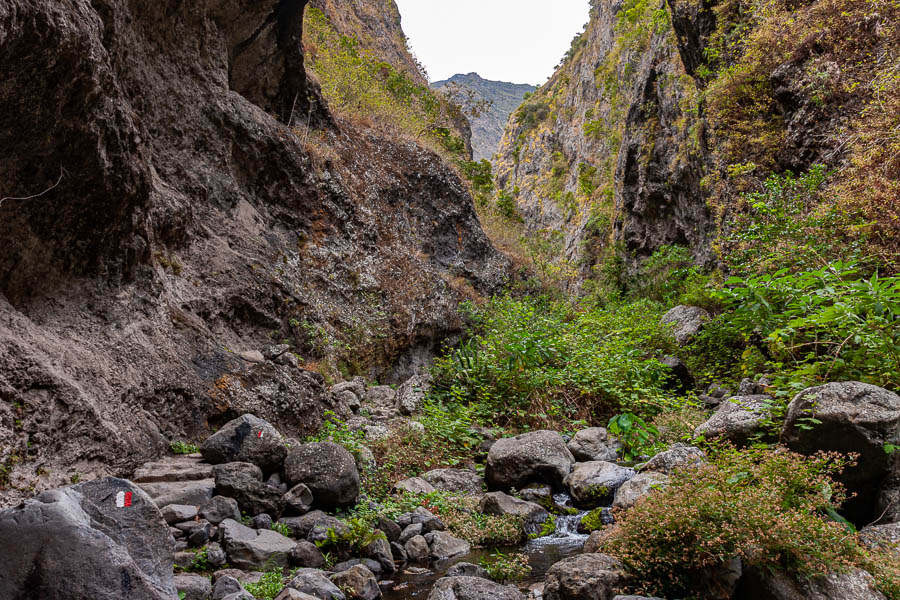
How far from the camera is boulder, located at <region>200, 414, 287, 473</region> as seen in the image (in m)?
5.25

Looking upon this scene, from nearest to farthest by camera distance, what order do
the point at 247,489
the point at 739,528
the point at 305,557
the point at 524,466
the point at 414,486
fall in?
the point at 739,528 → the point at 305,557 → the point at 247,489 → the point at 414,486 → the point at 524,466

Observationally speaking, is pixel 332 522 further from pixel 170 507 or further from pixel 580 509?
Result: pixel 580 509

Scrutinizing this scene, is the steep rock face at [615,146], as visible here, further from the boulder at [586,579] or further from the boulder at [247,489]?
the boulder at [247,489]

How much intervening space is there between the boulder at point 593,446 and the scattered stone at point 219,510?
4.98 metres

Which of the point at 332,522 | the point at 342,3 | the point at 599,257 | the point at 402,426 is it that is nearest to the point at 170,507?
the point at 332,522

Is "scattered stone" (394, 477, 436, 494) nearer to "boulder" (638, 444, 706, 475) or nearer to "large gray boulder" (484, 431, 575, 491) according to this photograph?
"large gray boulder" (484, 431, 575, 491)

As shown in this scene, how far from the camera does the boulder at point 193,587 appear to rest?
3232 millimetres

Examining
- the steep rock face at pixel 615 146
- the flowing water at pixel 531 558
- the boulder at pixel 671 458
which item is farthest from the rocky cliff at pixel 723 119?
the flowing water at pixel 531 558

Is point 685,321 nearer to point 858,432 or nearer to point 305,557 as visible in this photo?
point 858,432

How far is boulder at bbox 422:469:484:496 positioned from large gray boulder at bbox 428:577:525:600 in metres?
2.89

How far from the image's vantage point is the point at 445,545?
5.15 meters

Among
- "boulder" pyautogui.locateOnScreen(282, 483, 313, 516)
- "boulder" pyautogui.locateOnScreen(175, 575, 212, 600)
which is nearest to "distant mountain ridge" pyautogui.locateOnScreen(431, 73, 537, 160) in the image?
"boulder" pyautogui.locateOnScreen(282, 483, 313, 516)

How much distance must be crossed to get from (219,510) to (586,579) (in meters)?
3.14

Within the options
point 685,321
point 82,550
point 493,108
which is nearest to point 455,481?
point 82,550
